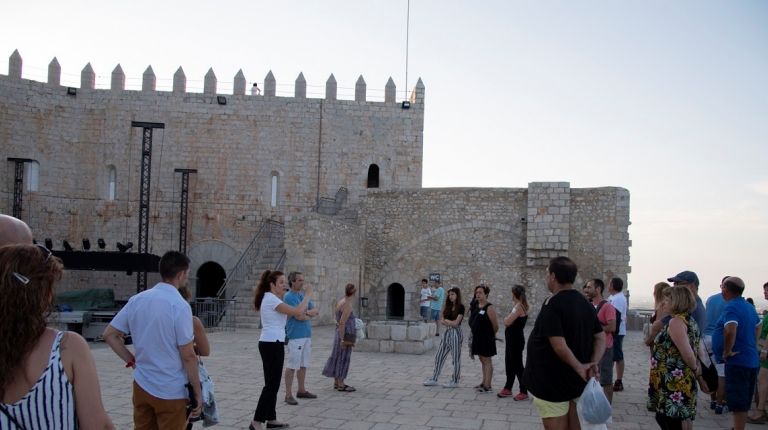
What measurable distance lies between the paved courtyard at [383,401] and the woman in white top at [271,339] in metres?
0.49

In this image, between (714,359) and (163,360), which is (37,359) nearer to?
(163,360)

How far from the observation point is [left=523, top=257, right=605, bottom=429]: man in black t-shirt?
4184 millimetres

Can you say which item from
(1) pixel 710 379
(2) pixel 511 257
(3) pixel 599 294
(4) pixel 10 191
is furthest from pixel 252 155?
(1) pixel 710 379

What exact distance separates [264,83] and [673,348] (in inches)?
832

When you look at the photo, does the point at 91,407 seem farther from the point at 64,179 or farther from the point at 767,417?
the point at 64,179

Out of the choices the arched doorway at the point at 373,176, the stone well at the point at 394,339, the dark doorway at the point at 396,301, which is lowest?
the dark doorway at the point at 396,301

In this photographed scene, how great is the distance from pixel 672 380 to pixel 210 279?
2428 cm

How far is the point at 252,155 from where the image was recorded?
24.2m

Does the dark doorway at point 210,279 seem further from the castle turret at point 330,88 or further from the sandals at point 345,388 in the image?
the sandals at point 345,388

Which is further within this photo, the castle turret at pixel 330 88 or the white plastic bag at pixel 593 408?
the castle turret at pixel 330 88

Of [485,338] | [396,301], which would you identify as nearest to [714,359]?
[485,338]

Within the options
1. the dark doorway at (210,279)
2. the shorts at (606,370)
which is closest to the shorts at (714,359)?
the shorts at (606,370)

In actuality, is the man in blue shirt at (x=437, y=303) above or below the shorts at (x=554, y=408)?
below

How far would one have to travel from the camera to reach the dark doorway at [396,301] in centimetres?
2258
